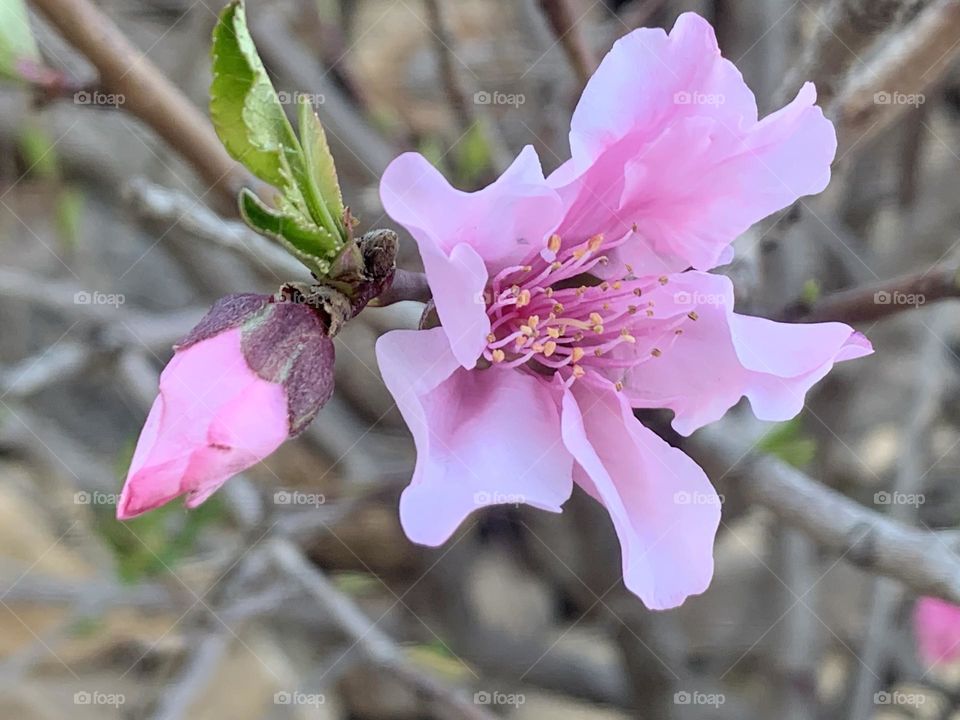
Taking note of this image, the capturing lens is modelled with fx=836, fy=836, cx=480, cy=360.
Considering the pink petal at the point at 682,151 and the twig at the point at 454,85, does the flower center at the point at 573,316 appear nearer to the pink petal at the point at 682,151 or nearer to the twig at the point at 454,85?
the pink petal at the point at 682,151

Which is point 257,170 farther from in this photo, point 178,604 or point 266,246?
point 178,604

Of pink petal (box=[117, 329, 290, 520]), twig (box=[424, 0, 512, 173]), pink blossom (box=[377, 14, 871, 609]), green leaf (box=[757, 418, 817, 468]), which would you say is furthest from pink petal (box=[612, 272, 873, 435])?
twig (box=[424, 0, 512, 173])

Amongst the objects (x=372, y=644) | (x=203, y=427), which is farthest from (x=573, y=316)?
(x=372, y=644)

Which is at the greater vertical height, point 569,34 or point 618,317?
point 569,34

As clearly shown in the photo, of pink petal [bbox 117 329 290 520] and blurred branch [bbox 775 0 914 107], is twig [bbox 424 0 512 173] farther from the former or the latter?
pink petal [bbox 117 329 290 520]

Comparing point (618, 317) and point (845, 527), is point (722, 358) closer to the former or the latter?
point (618, 317)

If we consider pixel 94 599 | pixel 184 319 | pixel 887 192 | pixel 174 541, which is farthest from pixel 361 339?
pixel 887 192

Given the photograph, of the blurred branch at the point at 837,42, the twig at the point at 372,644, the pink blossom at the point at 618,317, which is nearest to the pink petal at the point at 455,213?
the pink blossom at the point at 618,317
